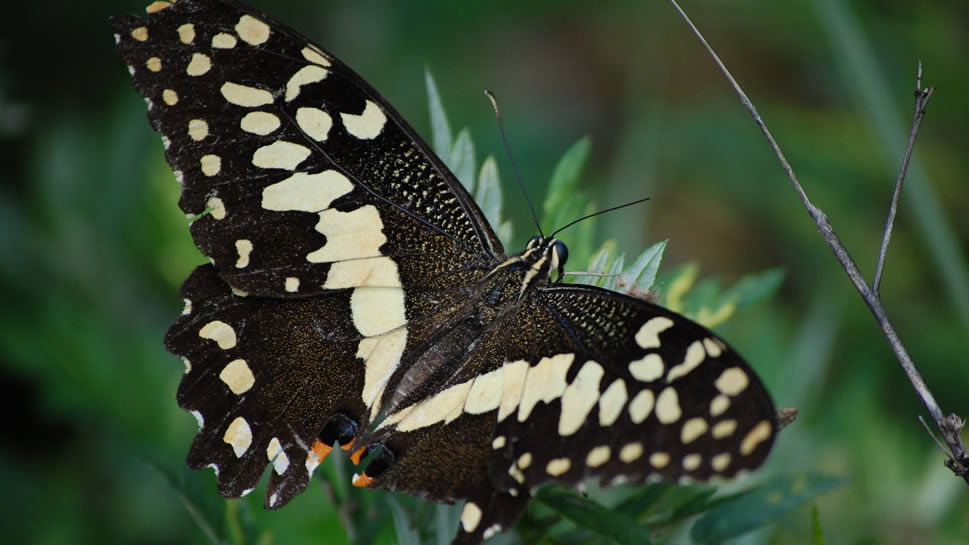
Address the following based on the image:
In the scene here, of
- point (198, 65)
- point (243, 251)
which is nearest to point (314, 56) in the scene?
point (198, 65)

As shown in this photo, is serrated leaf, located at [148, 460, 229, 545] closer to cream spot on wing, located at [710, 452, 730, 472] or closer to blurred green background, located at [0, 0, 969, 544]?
blurred green background, located at [0, 0, 969, 544]

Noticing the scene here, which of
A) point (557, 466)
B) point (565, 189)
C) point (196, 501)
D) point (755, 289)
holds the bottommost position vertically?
point (196, 501)

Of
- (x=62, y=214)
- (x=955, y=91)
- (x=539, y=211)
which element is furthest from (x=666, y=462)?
(x=955, y=91)

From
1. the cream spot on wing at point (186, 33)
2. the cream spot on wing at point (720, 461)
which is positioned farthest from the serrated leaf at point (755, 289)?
the cream spot on wing at point (186, 33)

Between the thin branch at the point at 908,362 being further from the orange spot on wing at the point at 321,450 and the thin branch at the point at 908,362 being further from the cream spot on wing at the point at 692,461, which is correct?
the orange spot on wing at the point at 321,450

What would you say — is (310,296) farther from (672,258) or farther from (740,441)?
(672,258)

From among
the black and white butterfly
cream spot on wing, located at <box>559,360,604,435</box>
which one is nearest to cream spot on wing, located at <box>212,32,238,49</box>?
the black and white butterfly

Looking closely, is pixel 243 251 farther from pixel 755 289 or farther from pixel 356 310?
pixel 755 289

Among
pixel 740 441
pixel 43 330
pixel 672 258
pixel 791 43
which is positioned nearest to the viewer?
pixel 740 441
